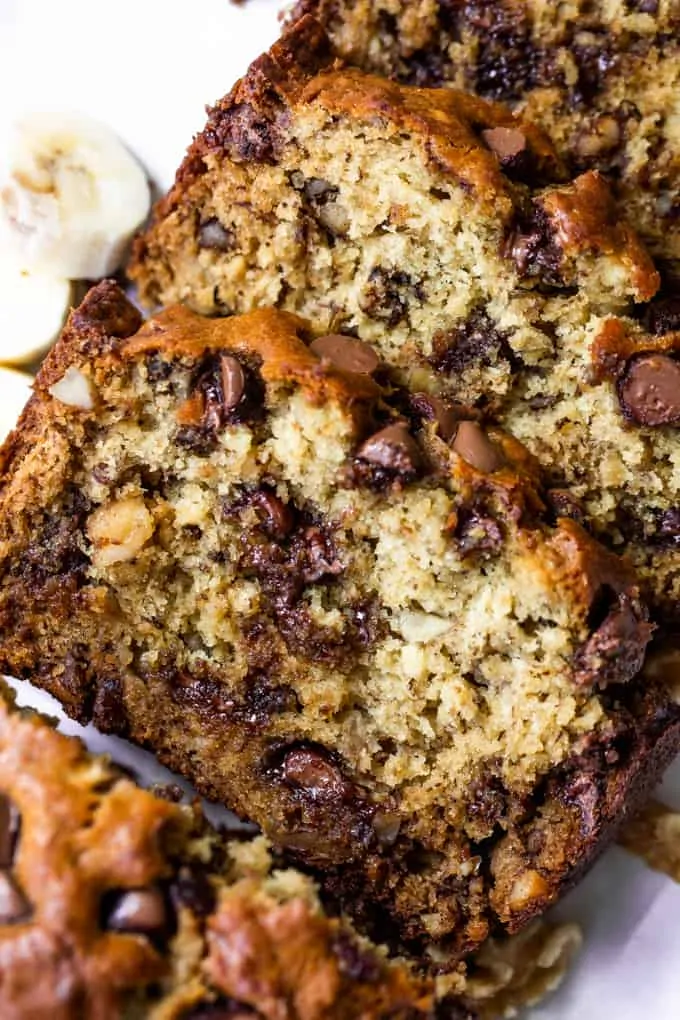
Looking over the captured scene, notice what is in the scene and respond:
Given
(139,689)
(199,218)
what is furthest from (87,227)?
(139,689)

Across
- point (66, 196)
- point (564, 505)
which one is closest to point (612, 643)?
point (564, 505)

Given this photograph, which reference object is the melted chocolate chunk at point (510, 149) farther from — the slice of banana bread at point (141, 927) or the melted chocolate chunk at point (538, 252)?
the slice of banana bread at point (141, 927)

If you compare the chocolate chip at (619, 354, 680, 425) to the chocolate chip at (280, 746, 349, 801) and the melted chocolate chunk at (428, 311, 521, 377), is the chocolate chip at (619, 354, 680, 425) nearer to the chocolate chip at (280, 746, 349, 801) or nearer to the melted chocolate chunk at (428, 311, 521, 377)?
the melted chocolate chunk at (428, 311, 521, 377)

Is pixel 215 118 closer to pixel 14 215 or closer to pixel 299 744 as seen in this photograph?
pixel 14 215

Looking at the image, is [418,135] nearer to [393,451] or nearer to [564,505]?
[393,451]

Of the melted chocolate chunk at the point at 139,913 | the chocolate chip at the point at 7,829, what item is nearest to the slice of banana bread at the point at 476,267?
the melted chocolate chunk at the point at 139,913

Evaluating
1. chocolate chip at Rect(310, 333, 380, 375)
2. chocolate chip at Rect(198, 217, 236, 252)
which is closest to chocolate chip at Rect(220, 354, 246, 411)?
chocolate chip at Rect(310, 333, 380, 375)
